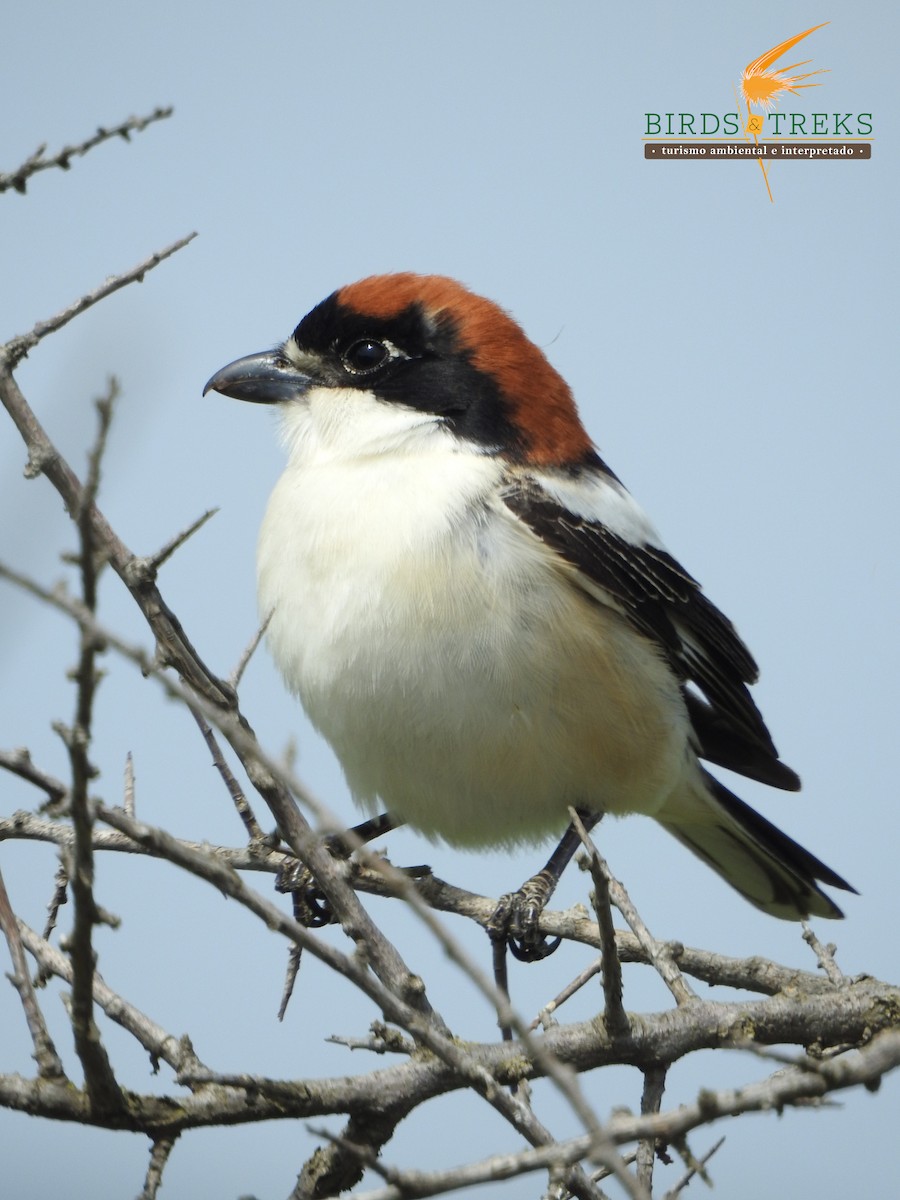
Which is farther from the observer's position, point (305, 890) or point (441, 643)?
point (305, 890)

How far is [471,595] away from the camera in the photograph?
3100 mm

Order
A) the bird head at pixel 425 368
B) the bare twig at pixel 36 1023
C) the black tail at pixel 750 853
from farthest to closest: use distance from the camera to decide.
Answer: the black tail at pixel 750 853 < the bird head at pixel 425 368 < the bare twig at pixel 36 1023

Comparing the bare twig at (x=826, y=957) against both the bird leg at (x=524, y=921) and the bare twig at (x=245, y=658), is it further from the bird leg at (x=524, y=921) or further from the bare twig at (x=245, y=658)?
the bare twig at (x=245, y=658)

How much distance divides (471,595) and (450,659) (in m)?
0.17

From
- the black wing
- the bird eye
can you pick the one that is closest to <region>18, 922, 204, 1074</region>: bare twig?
the black wing

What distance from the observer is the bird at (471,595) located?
3.13 m

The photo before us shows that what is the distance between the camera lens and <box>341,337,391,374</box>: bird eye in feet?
12.1

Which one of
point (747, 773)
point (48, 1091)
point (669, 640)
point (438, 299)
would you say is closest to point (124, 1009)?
point (48, 1091)

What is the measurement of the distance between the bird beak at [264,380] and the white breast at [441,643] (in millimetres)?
201

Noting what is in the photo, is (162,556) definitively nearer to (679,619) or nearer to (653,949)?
(653,949)

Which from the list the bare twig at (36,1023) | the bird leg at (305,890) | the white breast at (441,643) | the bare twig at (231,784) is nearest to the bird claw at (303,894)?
the bird leg at (305,890)

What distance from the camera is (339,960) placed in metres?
1.74

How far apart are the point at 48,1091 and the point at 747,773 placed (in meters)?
2.88

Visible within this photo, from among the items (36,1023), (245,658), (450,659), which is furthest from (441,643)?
(36,1023)
